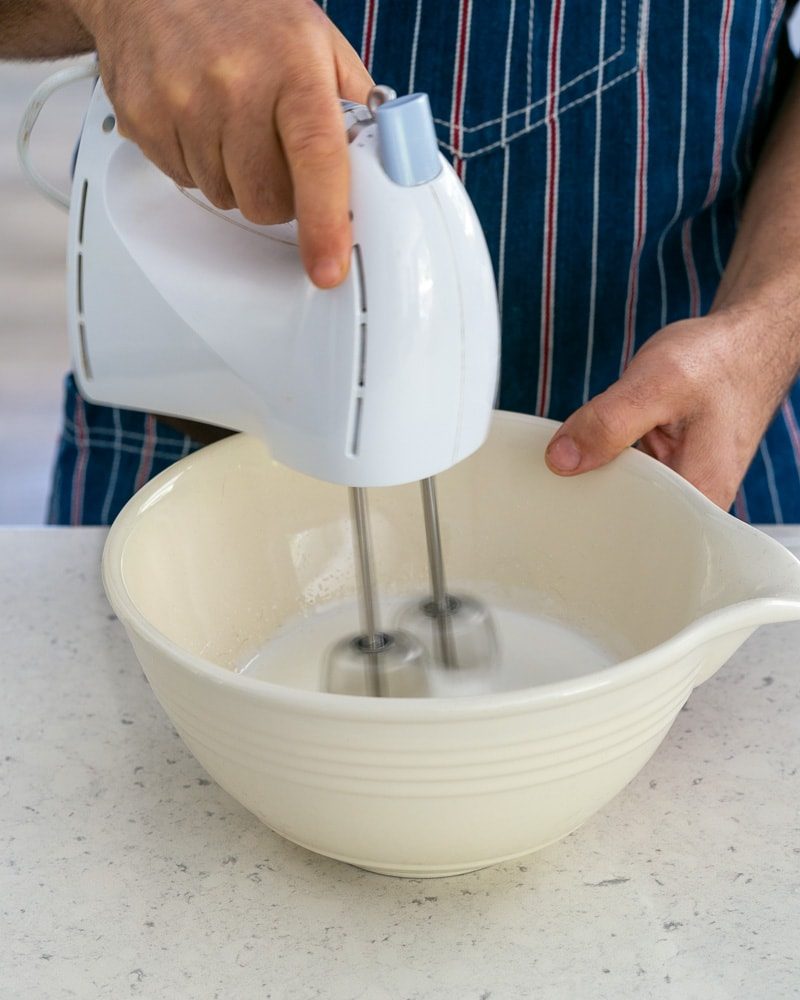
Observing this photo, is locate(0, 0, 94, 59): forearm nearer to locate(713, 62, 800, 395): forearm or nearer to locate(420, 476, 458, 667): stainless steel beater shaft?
locate(420, 476, 458, 667): stainless steel beater shaft

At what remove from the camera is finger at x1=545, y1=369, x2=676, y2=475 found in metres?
0.72

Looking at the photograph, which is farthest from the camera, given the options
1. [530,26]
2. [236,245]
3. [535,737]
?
[530,26]

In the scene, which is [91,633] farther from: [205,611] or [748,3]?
[748,3]

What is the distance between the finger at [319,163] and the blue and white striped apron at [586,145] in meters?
0.41

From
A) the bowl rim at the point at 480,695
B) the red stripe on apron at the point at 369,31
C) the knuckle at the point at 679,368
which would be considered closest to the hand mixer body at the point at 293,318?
the bowl rim at the point at 480,695

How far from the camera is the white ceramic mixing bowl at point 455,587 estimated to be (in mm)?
498

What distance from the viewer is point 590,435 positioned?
0.73 metres

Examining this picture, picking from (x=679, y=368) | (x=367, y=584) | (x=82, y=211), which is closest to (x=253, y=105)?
(x=82, y=211)

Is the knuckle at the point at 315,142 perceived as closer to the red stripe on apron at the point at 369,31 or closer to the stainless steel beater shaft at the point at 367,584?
the stainless steel beater shaft at the point at 367,584

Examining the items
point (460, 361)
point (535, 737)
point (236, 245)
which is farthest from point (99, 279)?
point (535, 737)

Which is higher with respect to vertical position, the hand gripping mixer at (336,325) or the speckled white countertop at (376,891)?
the hand gripping mixer at (336,325)

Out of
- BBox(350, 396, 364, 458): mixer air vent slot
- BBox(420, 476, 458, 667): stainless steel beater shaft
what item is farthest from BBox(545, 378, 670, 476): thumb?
BBox(350, 396, 364, 458): mixer air vent slot

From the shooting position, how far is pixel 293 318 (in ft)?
1.85

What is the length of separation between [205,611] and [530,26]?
0.49 metres
